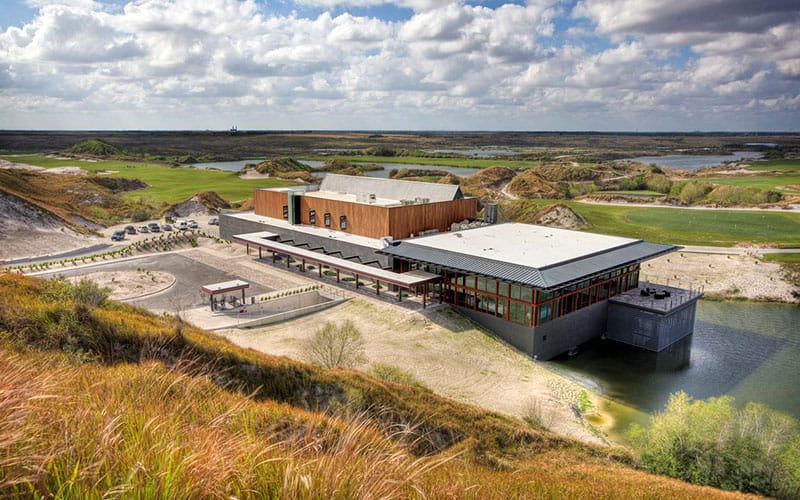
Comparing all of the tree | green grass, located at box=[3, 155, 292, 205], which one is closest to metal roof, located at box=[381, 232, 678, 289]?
the tree

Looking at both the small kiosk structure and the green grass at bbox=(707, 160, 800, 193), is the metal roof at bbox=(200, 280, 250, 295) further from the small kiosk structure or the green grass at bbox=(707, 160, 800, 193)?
the green grass at bbox=(707, 160, 800, 193)

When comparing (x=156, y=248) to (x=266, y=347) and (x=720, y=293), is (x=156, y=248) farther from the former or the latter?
(x=720, y=293)

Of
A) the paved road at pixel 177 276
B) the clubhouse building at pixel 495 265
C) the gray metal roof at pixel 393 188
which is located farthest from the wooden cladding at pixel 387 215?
the paved road at pixel 177 276

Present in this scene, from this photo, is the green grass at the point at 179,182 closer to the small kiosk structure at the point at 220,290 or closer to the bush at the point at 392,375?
the small kiosk structure at the point at 220,290

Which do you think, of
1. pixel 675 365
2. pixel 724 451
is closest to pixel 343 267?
pixel 675 365

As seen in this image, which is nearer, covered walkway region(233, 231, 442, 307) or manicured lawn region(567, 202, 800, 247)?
covered walkway region(233, 231, 442, 307)

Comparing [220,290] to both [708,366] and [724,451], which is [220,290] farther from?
[708,366]
